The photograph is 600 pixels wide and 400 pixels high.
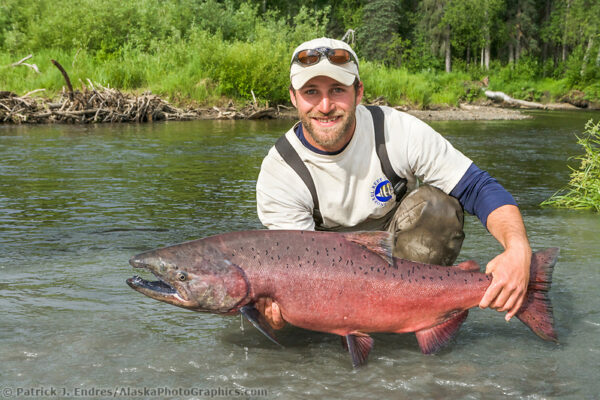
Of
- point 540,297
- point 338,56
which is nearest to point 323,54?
Result: point 338,56

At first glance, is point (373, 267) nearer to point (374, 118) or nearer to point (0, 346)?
point (374, 118)

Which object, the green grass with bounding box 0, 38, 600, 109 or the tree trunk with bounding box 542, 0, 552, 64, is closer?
the green grass with bounding box 0, 38, 600, 109

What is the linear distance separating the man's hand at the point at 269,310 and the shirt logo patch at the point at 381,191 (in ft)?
3.82

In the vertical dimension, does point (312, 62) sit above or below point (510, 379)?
above

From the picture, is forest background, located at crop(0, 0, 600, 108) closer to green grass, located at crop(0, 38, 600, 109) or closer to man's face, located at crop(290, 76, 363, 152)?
green grass, located at crop(0, 38, 600, 109)

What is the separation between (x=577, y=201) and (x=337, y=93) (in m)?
5.15

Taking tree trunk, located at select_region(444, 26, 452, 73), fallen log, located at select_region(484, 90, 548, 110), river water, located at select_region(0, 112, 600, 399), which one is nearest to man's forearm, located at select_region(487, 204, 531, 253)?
river water, located at select_region(0, 112, 600, 399)

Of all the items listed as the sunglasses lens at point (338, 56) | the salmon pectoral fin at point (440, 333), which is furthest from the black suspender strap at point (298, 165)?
the salmon pectoral fin at point (440, 333)

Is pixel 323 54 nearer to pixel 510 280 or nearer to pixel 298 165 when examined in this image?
pixel 298 165

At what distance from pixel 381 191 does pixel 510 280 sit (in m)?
1.16

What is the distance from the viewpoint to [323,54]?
12.3 ft

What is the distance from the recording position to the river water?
3.09 m

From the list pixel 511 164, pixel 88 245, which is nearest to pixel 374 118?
pixel 88 245

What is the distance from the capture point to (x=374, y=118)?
399 centimetres
